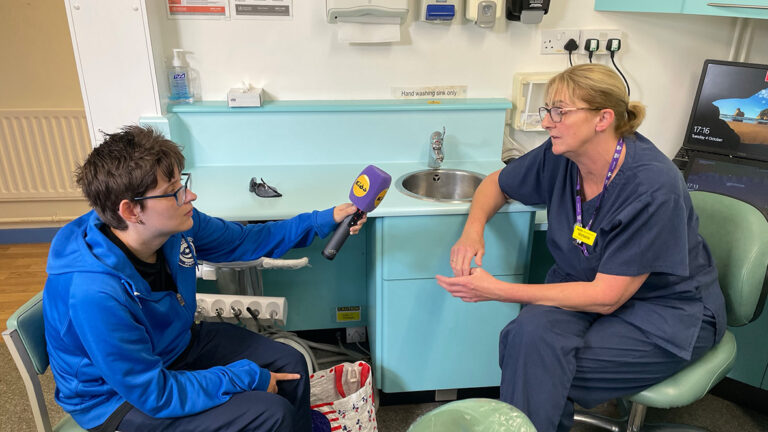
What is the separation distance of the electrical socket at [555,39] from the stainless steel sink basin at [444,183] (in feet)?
2.00

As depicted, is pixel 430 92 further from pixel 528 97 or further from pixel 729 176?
pixel 729 176

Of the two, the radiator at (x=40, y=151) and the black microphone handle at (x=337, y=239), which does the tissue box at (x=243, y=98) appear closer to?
the black microphone handle at (x=337, y=239)

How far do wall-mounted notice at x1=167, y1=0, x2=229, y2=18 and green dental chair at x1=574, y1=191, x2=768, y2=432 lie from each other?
5.65 feet

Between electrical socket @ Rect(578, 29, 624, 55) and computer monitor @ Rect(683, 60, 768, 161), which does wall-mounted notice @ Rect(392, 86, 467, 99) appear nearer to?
electrical socket @ Rect(578, 29, 624, 55)

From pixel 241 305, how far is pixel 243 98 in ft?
2.50

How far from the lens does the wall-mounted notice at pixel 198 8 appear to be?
1.94 meters

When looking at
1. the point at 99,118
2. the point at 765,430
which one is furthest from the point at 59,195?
the point at 765,430

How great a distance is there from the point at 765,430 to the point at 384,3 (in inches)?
78.1

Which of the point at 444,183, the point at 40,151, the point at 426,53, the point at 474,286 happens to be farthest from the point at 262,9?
the point at 40,151

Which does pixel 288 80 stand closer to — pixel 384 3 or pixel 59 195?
pixel 384 3

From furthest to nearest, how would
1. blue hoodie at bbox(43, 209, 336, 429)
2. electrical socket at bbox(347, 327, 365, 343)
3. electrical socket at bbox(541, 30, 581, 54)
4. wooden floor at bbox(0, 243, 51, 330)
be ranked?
wooden floor at bbox(0, 243, 51, 330) < electrical socket at bbox(347, 327, 365, 343) < electrical socket at bbox(541, 30, 581, 54) < blue hoodie at bbox(43, 209, 336, 429)

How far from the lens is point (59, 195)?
3.07m

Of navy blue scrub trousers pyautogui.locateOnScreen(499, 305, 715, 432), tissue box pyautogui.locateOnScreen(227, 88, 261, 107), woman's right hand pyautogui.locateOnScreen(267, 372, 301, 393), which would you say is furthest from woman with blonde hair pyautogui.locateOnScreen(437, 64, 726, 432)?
tissue box pyautogui.locateOnScreen(227, 88, 261, 107)

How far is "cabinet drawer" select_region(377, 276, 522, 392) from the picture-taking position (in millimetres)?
1757
